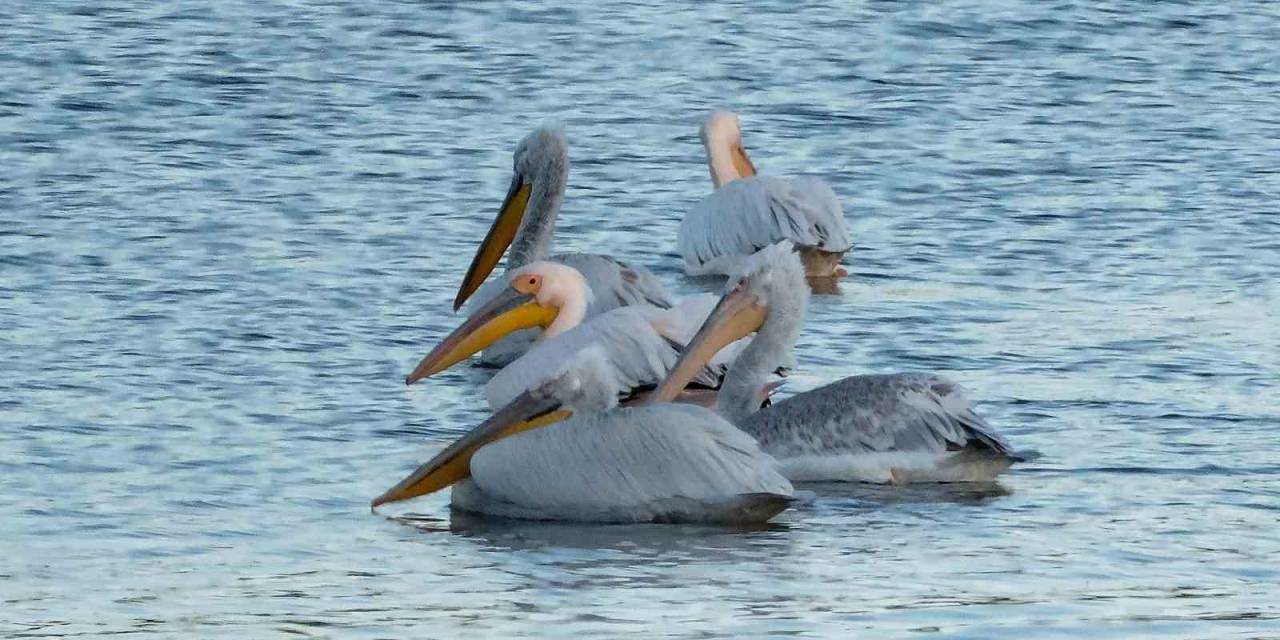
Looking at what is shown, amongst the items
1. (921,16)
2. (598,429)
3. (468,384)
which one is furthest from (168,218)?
(921,16)

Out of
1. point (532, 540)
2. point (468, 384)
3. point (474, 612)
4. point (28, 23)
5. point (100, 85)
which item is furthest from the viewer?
point (28, 23)

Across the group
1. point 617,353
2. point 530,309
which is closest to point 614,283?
point 530,309

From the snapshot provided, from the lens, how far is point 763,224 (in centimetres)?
977

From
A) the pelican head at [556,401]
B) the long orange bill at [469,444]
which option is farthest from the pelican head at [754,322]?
the long orange bill at [469,444]

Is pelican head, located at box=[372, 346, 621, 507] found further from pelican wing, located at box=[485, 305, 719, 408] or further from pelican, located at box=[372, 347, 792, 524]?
pelican wing, located at box=[485, 305, 719, 408]

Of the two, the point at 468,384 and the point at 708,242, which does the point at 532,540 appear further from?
the point at 708,242

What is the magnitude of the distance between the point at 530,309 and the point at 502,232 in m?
1.54

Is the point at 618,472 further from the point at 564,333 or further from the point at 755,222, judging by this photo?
the point at 755,222

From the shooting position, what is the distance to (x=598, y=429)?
630cm

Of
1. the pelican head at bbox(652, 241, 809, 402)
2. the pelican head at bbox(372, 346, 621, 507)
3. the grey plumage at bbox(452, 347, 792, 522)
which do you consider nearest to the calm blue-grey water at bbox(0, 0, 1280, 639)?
the grey plumage at bbox(452, 347, 792, 522)

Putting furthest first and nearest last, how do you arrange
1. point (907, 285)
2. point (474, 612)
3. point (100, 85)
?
point (100, 85)
point (907, 285)
point (474, 612)

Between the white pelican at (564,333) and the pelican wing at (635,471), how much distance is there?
41 cm

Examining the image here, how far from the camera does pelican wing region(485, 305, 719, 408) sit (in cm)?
719

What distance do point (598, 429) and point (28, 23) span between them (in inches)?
344
